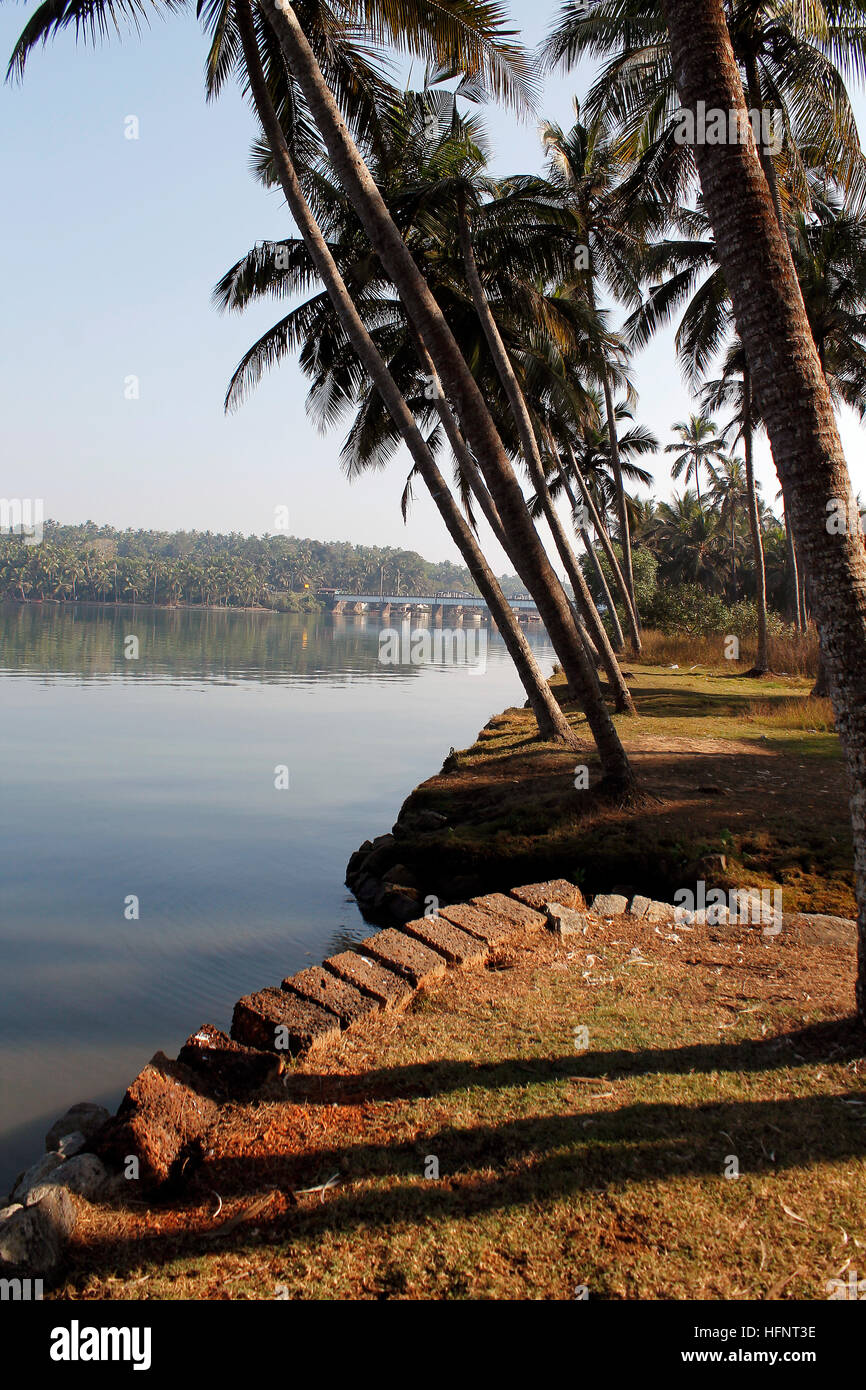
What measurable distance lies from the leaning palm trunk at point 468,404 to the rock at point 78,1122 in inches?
244

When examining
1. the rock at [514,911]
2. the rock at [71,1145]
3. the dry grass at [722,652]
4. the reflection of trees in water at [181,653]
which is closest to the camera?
the rock at [71,1145]

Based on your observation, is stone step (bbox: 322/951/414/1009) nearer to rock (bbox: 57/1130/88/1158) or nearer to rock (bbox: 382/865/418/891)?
rock (bbox: 57/1130/88/1158)

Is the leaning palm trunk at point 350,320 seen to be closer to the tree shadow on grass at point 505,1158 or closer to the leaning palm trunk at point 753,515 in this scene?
the tree shadow on grass at point 505,1158

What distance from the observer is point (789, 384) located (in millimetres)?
4684

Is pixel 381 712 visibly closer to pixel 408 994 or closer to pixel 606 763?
pixel 606 763

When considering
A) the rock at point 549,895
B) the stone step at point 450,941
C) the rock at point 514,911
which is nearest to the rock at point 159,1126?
the stone step at point 450,941

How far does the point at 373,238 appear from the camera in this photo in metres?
10.3

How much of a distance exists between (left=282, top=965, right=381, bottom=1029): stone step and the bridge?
5620 inches

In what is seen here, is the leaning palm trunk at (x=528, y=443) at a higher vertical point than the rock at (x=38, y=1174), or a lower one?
higher

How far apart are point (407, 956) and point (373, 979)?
16.6 inches

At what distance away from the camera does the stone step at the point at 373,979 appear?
211 inches

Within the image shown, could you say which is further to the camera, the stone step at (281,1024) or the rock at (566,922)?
the rock at (566,922)

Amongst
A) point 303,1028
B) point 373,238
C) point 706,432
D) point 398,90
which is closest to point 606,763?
point 303,1028

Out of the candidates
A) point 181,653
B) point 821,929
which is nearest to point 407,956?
point 821,929
